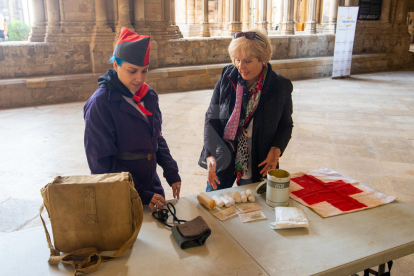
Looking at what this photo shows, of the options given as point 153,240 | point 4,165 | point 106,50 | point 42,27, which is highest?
point 42,27

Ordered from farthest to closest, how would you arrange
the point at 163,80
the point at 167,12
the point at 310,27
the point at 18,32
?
1. the point at 18,32
2. the point at 310,27
3. the point at 167,12
4. the point at 163,80

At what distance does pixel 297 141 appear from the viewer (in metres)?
4.79

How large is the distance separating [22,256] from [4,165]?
3042 millimetres

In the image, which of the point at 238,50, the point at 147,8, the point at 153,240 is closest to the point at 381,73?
the point at 147,8

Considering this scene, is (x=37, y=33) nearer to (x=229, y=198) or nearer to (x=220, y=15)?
(x=229, y=198)

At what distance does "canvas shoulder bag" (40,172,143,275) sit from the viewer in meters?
1.19

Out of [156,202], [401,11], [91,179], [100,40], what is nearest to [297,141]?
[156,202]

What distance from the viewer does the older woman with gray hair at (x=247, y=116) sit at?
1.90 metres

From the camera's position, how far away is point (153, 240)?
1.38 meters

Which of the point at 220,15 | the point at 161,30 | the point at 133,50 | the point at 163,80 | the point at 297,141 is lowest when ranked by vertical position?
the point at 297,141

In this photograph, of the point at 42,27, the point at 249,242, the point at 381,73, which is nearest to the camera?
the point at 249,242

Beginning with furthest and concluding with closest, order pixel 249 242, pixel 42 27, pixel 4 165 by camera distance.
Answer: pixel 42 27, pixel 4 165, pixel 249 242

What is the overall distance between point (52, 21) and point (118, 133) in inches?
251

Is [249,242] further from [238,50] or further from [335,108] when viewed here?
[335,108]
